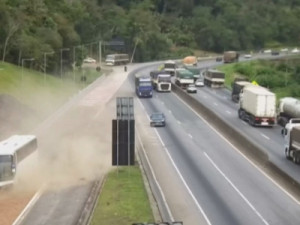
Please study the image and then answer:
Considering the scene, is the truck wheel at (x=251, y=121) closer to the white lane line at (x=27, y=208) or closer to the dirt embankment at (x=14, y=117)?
the dirt embankment at (x=14, y=117)

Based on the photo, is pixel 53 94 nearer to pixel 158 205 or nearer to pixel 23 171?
pixel 23 171

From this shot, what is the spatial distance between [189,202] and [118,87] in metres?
71.7

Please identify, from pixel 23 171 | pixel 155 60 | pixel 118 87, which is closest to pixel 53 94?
pixel 118 87

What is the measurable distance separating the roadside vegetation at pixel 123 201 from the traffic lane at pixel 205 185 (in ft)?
11.5

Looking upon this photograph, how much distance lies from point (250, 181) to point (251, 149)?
7982mm

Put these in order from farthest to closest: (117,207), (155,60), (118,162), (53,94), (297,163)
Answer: (155,60) < (53,94) < (297,163) < (118,162) < (117,207)

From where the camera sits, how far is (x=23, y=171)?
47.2 meters

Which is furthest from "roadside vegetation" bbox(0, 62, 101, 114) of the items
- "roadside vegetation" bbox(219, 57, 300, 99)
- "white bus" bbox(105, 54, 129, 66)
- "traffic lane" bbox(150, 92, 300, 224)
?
"white bus" bbox(105, 54, 129, 66)

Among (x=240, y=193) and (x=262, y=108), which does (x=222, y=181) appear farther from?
(x=262, y=108)

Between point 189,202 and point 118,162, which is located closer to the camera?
point 189,202

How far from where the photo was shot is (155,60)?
629ft

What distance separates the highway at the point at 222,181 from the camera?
40.2 meters

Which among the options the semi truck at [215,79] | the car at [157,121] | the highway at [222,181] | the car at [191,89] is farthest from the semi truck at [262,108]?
the semi truck at [215,79]

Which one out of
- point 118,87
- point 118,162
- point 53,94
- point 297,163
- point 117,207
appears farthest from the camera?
point 118,87
